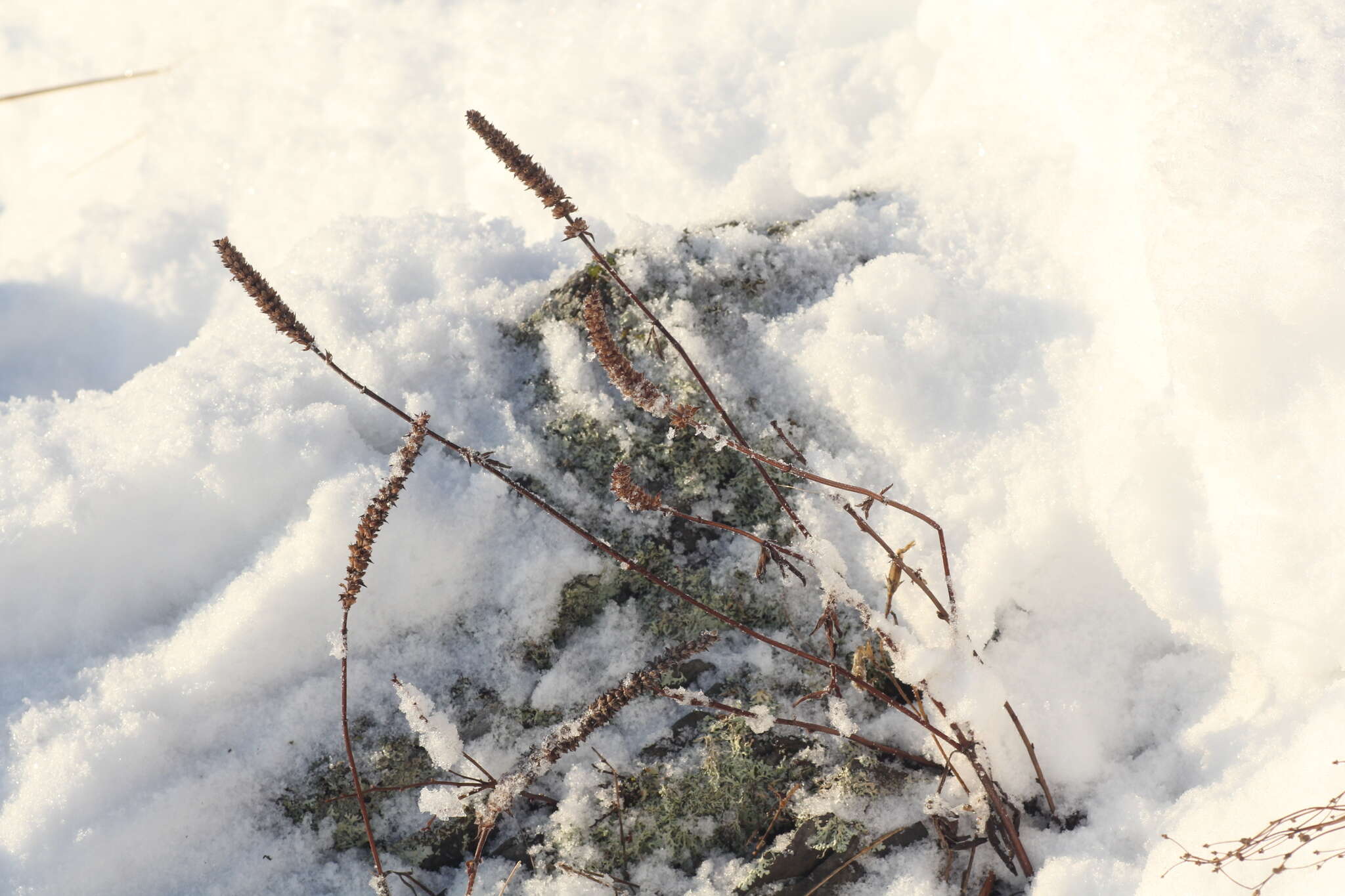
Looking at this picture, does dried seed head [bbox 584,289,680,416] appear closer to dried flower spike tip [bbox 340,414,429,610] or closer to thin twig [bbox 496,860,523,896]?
dried flower spike tip [bbox 340,414,429,610]

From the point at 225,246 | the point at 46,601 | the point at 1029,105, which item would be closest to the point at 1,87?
the point at 46,601

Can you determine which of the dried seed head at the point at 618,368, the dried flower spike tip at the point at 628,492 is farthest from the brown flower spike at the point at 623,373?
the dried flower spike tip at the point at 628,492

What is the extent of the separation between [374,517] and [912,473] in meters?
1.20

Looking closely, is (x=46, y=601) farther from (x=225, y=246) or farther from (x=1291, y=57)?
(x=1291, y=57)

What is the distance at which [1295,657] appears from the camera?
1.57 metres

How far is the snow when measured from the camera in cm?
163

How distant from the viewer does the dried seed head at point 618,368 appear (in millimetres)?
1446

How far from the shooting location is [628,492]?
153cm

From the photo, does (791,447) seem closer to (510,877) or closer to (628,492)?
(628,492)

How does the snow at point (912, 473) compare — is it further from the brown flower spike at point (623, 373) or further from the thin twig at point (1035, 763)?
the brown flower spike at point (623, 373)

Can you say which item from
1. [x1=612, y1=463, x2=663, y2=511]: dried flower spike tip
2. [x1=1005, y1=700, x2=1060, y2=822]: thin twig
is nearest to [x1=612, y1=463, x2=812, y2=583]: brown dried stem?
[x1=612, y1=463, x2=663, y2=511]: dried flower spike tip

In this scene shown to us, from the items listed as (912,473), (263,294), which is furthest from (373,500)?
(912,473)

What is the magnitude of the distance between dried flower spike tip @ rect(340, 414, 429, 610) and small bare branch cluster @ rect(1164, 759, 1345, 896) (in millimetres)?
1520

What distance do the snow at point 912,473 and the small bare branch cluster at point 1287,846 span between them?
0.13 ft
